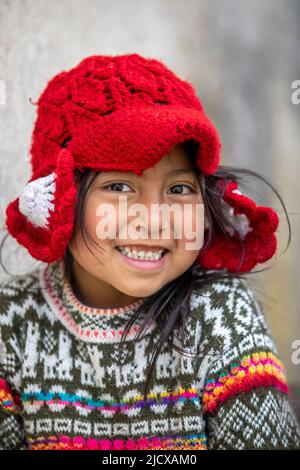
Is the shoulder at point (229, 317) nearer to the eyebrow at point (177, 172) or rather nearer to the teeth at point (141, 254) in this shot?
the teeth at point (141, 254)

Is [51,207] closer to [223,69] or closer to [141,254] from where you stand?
[141,254]

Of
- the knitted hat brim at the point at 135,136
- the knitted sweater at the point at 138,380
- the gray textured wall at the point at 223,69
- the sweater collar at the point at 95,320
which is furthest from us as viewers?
the gray textured wall at the point at 223,69

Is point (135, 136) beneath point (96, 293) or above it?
above

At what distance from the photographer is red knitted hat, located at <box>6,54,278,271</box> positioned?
114 centimetres

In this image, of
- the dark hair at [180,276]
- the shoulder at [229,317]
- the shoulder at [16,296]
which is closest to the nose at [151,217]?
the dark hair at [180,276]

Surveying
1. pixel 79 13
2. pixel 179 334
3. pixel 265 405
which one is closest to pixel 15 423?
pixel 179 334

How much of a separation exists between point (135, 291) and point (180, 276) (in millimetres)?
191

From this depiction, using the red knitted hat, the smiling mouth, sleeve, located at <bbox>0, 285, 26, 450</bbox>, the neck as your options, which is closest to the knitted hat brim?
the red knitted hat

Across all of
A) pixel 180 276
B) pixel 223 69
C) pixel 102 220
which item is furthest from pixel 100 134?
pixel 223 69

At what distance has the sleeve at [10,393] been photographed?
1.36 metres

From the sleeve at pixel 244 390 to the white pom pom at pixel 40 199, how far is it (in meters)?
0.42

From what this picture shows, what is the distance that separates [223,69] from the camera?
195 cm

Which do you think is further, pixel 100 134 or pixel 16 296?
pixel 16 296

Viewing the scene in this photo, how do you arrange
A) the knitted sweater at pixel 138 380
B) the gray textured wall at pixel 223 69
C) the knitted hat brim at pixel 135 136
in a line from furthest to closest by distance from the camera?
the gray textured wall at pixel 223 69 → the knitted sweater at pixel 138 380 → the knitted hat brim at pixel 135 136
